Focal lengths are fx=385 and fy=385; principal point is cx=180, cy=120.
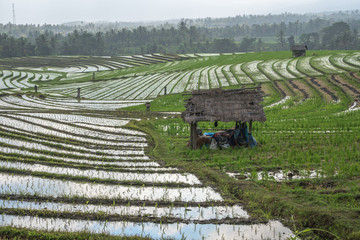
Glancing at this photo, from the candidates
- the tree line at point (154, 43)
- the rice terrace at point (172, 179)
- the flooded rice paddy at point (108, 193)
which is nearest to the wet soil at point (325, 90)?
the rice terrace at point (172, 179)

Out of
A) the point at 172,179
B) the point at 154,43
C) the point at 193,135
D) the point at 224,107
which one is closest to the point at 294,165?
the point at 224,107

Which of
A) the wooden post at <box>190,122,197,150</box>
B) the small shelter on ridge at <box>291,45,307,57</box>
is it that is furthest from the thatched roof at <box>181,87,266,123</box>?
the small shelter on ridge at <box>291,45,307,57</box>

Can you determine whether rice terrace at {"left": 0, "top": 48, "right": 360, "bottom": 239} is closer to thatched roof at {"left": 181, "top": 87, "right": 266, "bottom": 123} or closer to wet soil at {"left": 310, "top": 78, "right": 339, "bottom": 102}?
Answer: thatched roof at {"left": 181, "top": 87, "right": 266, "bottom": 123}

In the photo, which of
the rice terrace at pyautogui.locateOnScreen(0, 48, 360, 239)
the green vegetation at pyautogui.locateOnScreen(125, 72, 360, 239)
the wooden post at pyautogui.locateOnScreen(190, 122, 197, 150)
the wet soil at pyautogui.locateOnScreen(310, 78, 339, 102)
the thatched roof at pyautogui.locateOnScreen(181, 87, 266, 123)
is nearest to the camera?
the rice terrace at pyautogui.locateOnScreen(0, 48, 360, 239)

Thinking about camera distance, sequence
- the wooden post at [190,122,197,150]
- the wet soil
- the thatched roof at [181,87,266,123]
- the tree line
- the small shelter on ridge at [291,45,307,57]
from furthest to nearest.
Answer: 1. the tree line
2. the small shelter on ridge at [291,45,307,57]
3. the wet soil
4. the wooden post at [190,122,197,150]
5. the thatched roof at [181,87,266,123]

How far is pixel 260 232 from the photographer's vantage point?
8.56 m

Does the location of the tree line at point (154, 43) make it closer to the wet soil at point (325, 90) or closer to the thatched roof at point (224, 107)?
the wet soil at point (325, 90)

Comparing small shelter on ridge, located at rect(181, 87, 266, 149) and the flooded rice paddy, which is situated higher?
small shelter on ridge, located at rect(181, 87, 266, 149)

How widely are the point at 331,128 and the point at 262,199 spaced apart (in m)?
11.3

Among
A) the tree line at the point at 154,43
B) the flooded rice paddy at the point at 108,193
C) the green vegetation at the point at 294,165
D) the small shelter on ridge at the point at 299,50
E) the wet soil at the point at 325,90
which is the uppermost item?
the tree line at the point at 154,43

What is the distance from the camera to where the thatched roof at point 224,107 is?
15675mm

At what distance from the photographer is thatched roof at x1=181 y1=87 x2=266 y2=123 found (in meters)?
15.7

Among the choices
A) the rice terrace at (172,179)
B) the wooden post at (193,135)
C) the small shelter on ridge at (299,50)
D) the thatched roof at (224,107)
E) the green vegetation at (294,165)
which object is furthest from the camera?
the small shelter on ridge at (299,50)

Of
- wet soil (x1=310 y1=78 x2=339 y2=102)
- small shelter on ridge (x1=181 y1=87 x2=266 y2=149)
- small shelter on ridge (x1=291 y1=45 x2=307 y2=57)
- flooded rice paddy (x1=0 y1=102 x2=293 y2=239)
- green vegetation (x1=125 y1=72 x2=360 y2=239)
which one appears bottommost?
flooded rice paddy (x1=0 y1=102 x2=293 y2=239)
